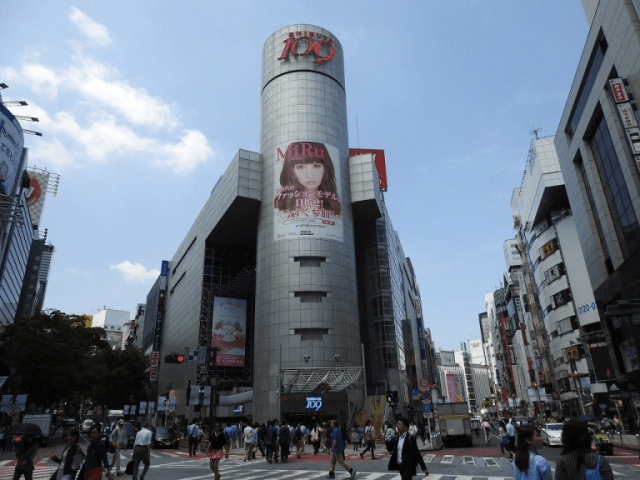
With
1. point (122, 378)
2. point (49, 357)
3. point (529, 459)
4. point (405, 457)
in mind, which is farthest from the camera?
point (122, 378)

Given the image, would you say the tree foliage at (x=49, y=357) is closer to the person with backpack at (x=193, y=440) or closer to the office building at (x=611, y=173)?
the person with backpack at (x=193, y=440)

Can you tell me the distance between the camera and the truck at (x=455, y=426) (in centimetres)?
3431

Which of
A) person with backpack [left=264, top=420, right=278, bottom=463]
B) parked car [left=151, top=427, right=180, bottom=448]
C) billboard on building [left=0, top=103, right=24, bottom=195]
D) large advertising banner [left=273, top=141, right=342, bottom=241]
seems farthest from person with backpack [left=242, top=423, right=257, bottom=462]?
billboard on building [left=0, top=103, right=24, bottom=195]

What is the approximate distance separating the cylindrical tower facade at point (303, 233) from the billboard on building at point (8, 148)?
26.3 metres

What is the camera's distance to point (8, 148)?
48.3 metres

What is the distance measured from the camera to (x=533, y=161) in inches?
2707

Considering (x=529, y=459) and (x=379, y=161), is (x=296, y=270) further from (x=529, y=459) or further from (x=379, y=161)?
(x=529, y=459)

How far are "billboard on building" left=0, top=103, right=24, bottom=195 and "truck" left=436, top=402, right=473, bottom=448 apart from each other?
149ft

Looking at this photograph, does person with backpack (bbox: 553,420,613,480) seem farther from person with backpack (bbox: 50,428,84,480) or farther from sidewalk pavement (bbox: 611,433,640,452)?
sidewalk pavement (bbox: 611,433,640,452)

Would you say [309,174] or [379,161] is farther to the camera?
[379,161]

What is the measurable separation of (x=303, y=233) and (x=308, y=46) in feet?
85.2

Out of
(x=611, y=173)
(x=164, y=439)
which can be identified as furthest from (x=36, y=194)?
(x=611, y=173)

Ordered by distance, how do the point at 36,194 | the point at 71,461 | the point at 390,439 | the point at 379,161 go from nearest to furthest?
the point at 71,461
the point at 390,439
the point at 379,161
the point at 36,194

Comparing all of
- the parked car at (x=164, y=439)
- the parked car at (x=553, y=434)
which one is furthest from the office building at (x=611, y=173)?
the parked car at (x=164, y=439)
